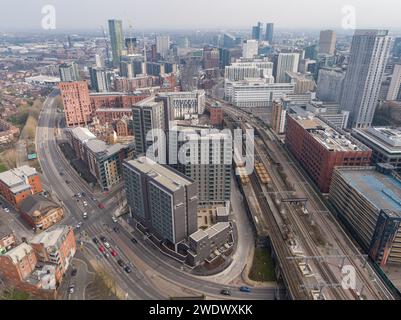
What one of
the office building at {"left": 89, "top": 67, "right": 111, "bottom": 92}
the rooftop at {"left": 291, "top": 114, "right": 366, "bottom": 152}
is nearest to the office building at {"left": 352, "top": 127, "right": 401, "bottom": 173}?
the rooftop at {"left": 291, "top": 114, "right": 366, "bottom": 152}

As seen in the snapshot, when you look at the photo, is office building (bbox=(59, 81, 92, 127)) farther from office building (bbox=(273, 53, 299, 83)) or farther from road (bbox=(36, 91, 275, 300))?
office building (bbox=(273, 53, 299, 83))

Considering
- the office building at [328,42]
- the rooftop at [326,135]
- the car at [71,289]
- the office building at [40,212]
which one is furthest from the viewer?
the office building at [328,42]

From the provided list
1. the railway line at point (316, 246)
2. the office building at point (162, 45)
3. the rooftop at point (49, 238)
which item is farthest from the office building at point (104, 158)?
the office building at point (162, 45)

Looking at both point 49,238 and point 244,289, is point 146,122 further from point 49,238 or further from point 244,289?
point 244,289

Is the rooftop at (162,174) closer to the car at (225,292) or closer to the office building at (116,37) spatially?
the car at (225,292)

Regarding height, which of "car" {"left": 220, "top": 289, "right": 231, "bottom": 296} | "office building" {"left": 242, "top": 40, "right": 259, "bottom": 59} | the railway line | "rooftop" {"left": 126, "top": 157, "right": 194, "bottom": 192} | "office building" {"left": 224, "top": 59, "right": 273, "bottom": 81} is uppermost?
"office building" {"left": 242, "top": 40, "right": 259, "bottom": 59}
